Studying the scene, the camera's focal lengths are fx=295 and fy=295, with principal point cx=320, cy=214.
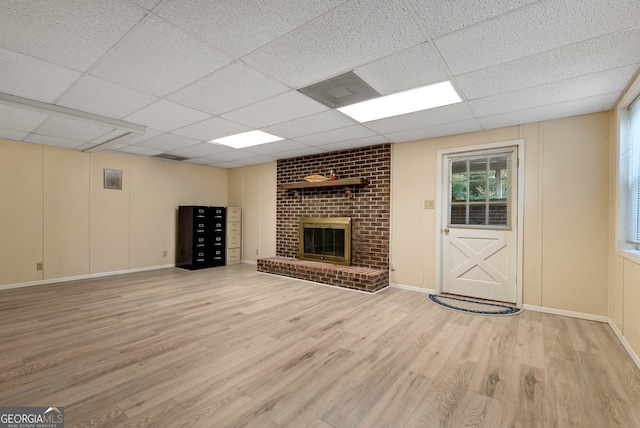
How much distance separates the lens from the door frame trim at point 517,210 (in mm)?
3730

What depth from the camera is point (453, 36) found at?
1.94m

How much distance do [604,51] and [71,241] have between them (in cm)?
721

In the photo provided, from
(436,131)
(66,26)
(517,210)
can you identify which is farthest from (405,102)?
(66,26)

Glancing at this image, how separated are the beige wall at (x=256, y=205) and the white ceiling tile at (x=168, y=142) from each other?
6.42ft

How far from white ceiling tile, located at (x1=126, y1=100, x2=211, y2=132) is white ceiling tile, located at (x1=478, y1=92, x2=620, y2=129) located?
3435 millimetres

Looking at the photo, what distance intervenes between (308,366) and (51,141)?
5270 mm

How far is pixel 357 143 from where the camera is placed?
484 cm

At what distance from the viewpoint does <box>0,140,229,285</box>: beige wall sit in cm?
460

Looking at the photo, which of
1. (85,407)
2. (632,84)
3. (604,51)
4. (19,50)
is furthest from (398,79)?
(85,407)

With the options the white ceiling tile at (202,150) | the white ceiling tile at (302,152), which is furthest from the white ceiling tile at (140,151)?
the white ceiling tile at (302,152)

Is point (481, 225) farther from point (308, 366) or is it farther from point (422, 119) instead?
point (308, 366)


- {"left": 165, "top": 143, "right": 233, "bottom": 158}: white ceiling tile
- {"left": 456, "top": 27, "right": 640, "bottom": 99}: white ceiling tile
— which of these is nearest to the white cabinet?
{"left": 165, "top": 143, "right": 233, "bottom": 158}: white ceiling tile

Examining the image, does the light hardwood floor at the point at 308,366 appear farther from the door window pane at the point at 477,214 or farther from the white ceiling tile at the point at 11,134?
the white ceiling tile at the point at 11,134

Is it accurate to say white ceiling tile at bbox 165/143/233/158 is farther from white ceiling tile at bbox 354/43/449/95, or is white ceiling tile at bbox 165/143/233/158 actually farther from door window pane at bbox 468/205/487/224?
door window pane at bbox 468/205/487/224
